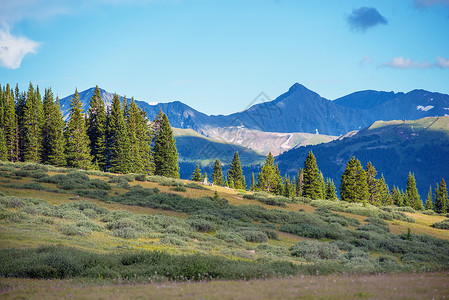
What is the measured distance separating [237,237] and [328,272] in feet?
39.7

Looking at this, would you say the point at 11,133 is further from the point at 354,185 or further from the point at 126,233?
the point at 354,185

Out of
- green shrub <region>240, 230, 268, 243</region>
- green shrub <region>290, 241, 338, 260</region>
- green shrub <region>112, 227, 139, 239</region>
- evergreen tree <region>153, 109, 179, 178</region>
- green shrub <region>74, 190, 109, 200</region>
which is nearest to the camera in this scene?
green shrub <region>112, 227, 139, 239</region>

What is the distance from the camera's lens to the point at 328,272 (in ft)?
42.7

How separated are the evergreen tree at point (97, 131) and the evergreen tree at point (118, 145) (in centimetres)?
142

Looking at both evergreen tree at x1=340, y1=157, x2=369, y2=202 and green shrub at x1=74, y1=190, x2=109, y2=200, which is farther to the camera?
evergreen tree at x1=340, y1=157, x2=369, y2=202

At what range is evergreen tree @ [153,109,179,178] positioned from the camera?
72.6 meters

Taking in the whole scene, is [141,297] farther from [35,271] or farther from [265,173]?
[265,173]

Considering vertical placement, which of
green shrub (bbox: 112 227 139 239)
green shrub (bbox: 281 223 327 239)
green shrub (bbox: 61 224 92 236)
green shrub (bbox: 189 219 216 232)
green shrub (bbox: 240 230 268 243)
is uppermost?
green shrub (bbox: 61 224 92 236)

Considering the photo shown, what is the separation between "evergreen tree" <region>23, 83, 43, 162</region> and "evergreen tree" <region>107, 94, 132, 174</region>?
14.2m

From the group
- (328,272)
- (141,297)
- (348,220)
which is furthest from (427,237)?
(141,297)

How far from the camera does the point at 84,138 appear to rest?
65562mm

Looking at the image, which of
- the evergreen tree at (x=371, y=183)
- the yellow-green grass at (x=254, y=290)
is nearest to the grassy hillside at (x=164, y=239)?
the yellow-green grass at (x=254, y=290)

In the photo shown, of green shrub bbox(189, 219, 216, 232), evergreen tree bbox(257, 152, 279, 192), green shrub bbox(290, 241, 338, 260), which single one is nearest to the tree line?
evergreen tree bbox(257, 152, 279, 192)

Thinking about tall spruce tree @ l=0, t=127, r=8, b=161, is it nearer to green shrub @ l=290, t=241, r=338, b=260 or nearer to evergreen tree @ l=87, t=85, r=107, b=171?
evergreen tree @ l=87, t=85, r=107, b=171
